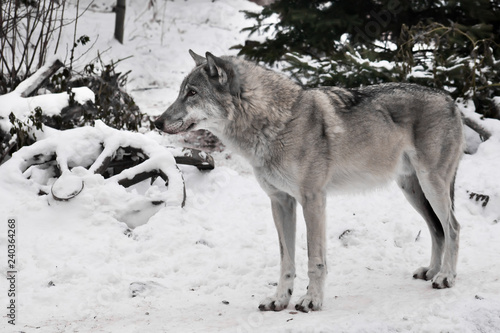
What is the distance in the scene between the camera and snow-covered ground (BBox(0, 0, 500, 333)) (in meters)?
3.79

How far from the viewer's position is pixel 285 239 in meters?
4.36

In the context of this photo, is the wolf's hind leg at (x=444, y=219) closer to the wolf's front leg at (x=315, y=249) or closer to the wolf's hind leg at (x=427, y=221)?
the wolf's hind leg at (x=427, y=221)

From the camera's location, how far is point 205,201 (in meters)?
6.47

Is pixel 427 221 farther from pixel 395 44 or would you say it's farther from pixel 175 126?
pixel 395 44

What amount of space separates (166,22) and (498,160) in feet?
37.6

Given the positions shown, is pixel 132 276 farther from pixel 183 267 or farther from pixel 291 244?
pixel 291 244

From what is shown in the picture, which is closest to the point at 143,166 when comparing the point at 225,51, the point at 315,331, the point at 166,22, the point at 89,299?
the point at 89,299

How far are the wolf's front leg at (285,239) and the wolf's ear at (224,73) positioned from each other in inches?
Result: 35.9

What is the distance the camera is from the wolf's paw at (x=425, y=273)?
479cm

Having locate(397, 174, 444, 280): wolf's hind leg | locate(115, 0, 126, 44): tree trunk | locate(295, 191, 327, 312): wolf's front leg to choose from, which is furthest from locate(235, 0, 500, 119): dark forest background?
locate(115, 0, 126, 44): tree trunk

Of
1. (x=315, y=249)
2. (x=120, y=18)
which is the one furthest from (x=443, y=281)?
(x=120, y=18)

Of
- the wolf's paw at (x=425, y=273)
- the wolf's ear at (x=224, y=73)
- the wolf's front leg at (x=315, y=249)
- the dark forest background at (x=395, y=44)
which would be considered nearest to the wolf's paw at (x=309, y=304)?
the wolf's front leg at (x=315, y=249)

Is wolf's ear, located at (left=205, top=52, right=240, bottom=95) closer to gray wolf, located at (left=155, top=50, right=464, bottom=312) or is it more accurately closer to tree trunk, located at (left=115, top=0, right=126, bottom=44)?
gray wolf, located at (left=155, top=50, right=464, bottom=312)

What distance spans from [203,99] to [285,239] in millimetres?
1290
